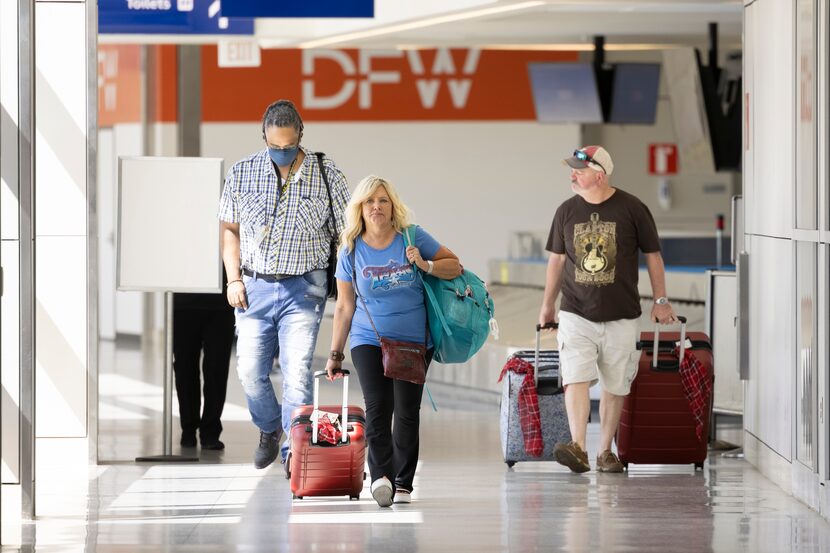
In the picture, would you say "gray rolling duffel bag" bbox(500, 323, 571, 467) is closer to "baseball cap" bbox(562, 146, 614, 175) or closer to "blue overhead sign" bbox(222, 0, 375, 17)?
"baseball cap" bbox(562, 146, 614, 175)

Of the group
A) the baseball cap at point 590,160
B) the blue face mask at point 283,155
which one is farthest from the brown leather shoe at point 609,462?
the blue face mask at point 283,155

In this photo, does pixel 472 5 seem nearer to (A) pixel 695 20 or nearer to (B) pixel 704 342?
(A) pixel 695 20

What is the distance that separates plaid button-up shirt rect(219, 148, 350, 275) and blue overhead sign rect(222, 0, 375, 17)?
2892 mm

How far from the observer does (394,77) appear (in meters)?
19.2

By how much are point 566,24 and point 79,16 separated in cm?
751

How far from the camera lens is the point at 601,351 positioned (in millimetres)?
8039

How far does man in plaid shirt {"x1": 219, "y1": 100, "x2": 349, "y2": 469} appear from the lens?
7.79 metres

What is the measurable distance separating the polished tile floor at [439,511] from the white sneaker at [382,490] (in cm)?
5

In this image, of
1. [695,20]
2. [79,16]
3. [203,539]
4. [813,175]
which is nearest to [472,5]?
[695,20]

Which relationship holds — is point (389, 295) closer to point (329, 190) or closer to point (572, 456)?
point (329, 190)

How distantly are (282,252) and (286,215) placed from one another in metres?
0.20

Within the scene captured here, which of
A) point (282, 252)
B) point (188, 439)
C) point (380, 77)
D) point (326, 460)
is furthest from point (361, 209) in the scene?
point (380, 77)

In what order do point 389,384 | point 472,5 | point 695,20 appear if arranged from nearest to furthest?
point 389,384 → point 472,5 → point 695,20

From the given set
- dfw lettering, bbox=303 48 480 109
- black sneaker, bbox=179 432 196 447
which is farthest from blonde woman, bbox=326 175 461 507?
dfw lettering, bbox=303 48 480 109
